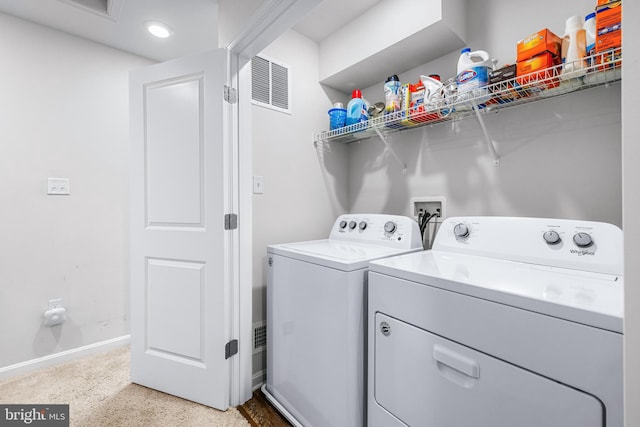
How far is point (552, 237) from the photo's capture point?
3.45 ft

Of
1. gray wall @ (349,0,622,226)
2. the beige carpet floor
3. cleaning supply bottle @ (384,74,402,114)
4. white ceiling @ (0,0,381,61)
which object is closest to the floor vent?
the beige carpet floor

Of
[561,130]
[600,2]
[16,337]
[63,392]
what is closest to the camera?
[600,2]

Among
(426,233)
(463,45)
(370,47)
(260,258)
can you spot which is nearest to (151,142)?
(260,258)

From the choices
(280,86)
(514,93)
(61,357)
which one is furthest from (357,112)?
(61,357)

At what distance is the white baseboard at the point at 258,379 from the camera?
1728mm

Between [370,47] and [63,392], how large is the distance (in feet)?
8.97

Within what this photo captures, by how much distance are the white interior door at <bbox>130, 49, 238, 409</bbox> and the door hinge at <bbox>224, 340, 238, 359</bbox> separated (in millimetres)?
17

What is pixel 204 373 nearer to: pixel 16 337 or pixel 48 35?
pixel 16 337

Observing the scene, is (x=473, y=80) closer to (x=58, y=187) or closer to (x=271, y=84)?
(x=271, y=84)

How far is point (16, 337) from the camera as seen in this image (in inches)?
73.7

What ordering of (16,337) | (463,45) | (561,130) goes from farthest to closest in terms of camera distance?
(16,337), (463,45), (561,130)

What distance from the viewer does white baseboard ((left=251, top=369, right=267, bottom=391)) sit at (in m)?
1.73

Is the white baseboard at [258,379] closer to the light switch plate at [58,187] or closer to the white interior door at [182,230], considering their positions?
the white interior door at [182,230]

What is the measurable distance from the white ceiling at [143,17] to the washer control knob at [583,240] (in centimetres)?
160
